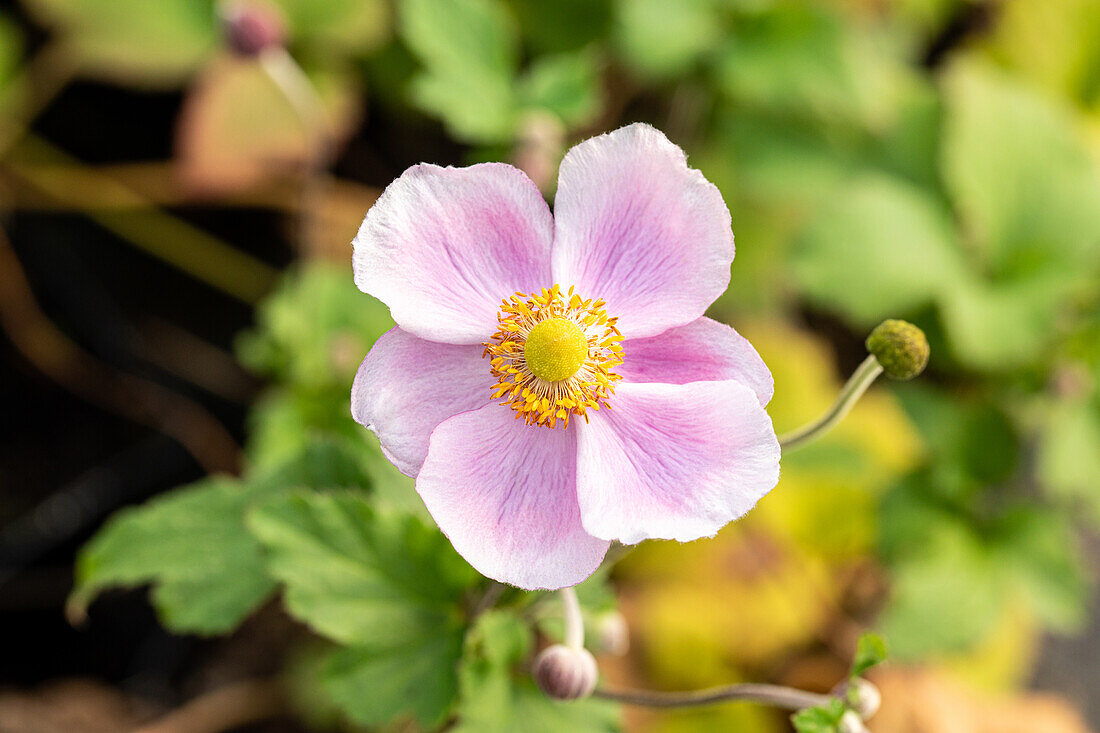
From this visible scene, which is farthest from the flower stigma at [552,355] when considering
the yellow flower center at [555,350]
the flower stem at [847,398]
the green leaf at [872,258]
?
the green leaf at [872,258]

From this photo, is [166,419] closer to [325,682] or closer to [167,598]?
[167,598]

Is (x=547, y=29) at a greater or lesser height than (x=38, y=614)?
greater

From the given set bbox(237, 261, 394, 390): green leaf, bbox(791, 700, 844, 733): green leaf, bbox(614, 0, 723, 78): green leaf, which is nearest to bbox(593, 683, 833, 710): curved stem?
bbox(791, 700, 844, 733): green leaf

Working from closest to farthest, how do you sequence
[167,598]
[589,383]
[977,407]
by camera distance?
[589,383] < [167,598] < [977,407]

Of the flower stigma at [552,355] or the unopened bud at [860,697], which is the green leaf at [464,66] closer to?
the flower stigma at [552,355]

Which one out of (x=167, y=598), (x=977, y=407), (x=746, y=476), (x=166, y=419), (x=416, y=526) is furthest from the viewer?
(x=166, y=419)

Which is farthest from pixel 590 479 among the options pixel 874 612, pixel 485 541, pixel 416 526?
pixel 874 612

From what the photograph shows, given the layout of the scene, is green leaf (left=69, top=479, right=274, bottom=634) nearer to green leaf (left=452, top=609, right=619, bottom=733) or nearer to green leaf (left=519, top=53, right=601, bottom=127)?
green leaf (left=452, top=609, right=619, bottom=733)
